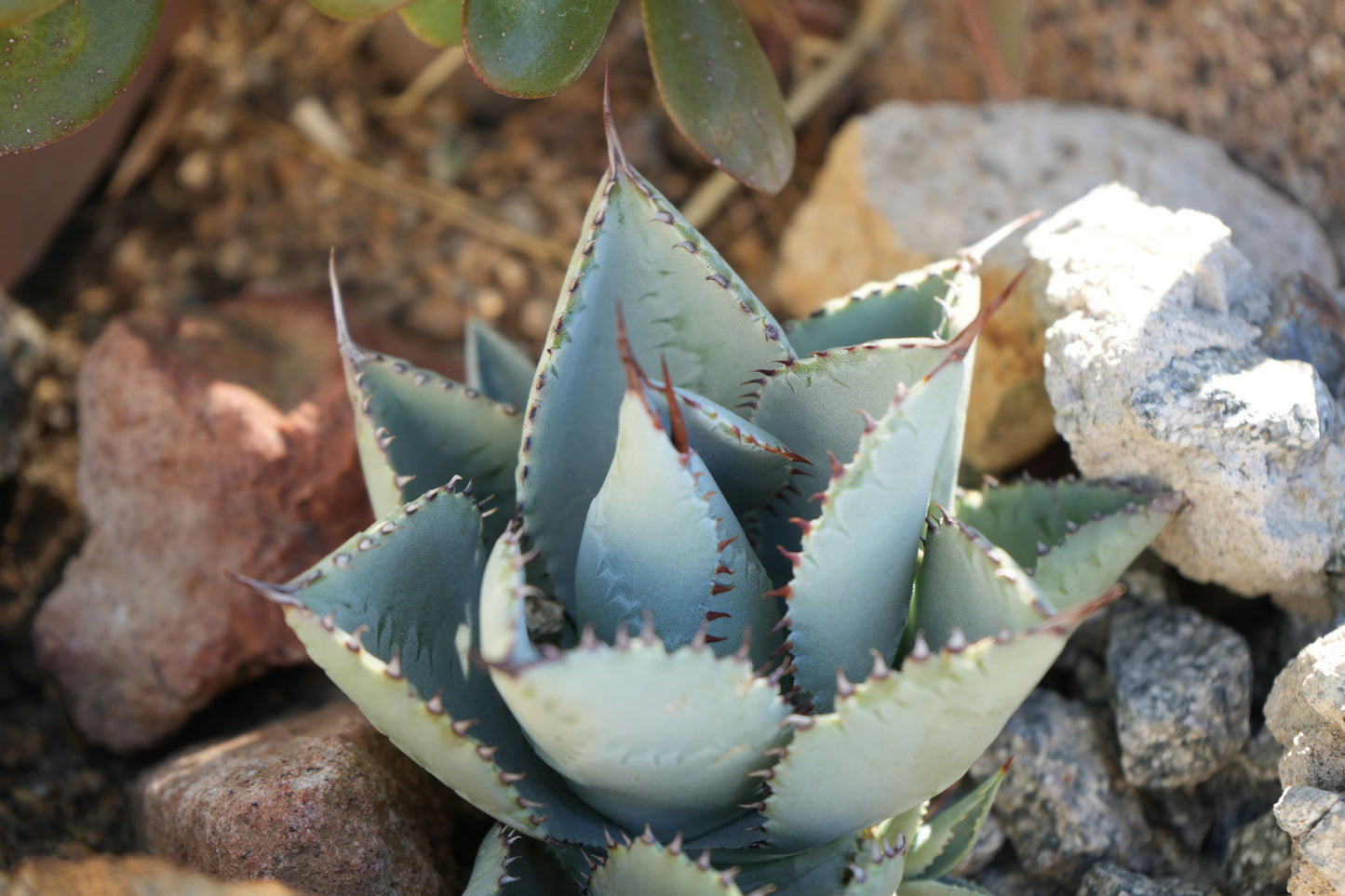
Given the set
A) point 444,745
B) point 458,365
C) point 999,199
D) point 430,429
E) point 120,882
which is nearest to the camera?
point 120,882

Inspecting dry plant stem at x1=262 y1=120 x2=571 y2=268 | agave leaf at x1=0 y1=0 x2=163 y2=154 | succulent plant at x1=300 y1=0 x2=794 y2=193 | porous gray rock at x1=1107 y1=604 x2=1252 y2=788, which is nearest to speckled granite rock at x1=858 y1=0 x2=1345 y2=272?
porous gray rock at x1=1107 y1=604 x2=1252 y2=788

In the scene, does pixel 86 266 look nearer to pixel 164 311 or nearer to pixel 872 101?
pixel 164 311

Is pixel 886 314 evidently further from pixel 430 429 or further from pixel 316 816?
pixel 316 816

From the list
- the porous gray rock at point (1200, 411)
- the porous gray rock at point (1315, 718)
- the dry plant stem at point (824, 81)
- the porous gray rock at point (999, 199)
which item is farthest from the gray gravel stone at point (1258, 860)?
the dry plant stem at point (824, 81)

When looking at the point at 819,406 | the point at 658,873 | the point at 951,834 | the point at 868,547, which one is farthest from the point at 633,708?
the point at 951,834

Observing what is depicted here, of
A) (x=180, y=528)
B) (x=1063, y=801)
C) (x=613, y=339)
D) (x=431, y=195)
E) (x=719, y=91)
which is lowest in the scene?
(x=1063, y=801)

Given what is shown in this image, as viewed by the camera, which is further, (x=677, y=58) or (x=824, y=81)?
(x=824, y=81)

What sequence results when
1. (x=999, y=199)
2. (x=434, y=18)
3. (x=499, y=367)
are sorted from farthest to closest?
(x=999, y=199) < (x=499, y=367) < (x=434, y=18)

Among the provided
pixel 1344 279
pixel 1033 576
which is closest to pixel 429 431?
pixel 1033 576
